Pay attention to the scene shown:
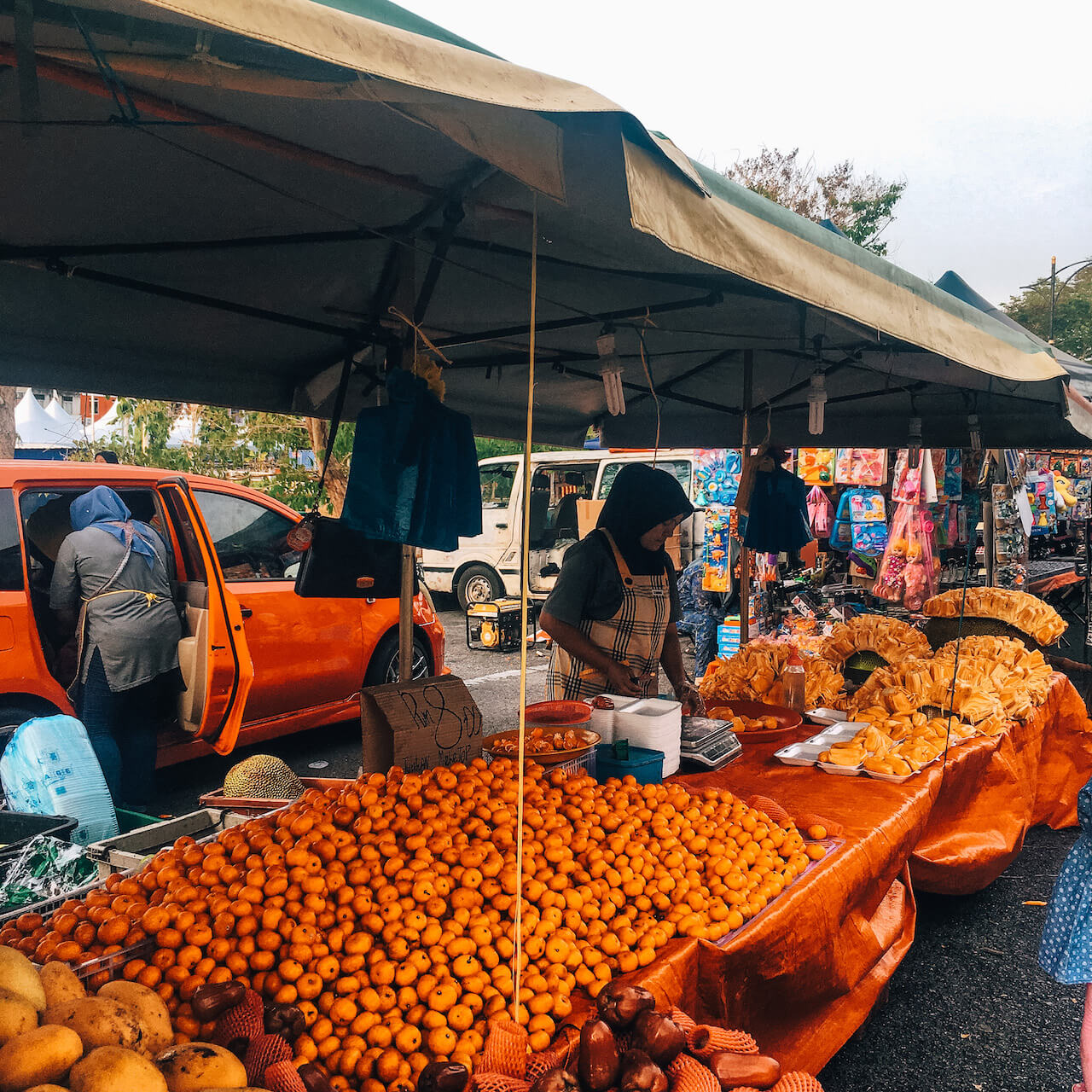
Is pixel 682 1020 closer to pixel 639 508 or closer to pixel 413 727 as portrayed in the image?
pixel 413 727

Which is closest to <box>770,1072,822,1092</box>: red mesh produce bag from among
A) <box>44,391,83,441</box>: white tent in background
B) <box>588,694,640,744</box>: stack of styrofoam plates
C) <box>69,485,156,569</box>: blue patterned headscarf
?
<box>588,694,640,744</box>: stack of styrofoam plates

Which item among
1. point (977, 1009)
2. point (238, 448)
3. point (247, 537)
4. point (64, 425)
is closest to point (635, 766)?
point (977, 1009)

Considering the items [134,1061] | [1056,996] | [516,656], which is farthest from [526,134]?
[516,656]

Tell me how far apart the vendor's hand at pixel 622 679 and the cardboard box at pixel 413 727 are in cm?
114

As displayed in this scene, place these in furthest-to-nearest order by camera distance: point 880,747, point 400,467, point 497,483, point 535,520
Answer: point 497,483, point 535,520, point 880,747, point 400,467

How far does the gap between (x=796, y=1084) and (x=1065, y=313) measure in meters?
33.6

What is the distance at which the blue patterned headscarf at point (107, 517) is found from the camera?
4.31 m

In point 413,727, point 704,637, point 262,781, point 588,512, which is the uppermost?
point 588,512

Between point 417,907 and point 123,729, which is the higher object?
point 417,907

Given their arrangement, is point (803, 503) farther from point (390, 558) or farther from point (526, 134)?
point (526, 134)

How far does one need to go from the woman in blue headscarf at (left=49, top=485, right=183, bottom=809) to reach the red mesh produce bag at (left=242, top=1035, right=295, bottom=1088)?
3395mm

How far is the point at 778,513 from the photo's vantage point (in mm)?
5336

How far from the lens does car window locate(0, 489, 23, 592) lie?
4.18 m

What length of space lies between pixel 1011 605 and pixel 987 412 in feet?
4.76
